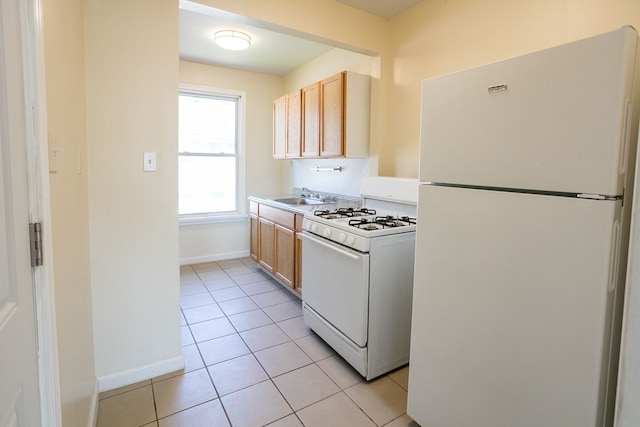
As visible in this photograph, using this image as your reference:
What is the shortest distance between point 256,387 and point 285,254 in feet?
5.13

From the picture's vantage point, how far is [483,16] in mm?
2260

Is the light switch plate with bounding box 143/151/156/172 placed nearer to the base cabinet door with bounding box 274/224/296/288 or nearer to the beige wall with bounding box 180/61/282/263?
the base cabinet door with bounding box 274/224/296/288

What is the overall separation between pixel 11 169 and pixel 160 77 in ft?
4.73

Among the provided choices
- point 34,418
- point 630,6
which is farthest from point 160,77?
point 630,6

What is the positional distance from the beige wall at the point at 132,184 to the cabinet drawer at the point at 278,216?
4.51ft

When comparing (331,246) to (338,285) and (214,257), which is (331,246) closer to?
(338,285)

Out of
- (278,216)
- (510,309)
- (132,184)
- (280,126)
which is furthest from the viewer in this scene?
(280,126)

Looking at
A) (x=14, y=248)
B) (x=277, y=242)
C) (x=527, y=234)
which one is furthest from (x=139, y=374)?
(x=527, y=234)

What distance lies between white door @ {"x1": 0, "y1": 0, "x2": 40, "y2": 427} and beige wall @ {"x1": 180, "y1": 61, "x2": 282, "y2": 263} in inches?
147

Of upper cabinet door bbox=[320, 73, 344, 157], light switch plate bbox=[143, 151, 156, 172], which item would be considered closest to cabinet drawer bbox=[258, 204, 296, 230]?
upper cabinet door bbox=[320, 73, 344, 157]

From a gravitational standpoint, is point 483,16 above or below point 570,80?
above

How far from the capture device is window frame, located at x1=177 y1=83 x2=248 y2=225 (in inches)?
171

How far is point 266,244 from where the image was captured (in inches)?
154

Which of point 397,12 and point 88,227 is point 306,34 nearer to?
point 397,12
